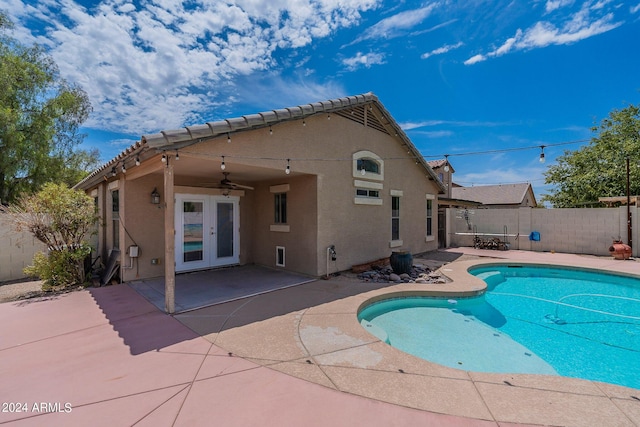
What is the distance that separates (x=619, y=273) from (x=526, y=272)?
280 cm

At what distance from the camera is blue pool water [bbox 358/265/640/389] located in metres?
4.94

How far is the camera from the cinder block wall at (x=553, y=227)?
13.9m

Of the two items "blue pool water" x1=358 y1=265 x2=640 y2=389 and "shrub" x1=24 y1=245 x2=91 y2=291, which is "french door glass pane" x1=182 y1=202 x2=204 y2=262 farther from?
"blue pool water" x1=358 y1=265 x2=640 y2=389

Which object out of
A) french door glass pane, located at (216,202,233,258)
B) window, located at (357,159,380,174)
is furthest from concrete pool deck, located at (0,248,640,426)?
window, located at (357,159,380,174)

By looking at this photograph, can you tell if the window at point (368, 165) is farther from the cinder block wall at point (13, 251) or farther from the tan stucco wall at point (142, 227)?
the cinder block wall at point (13, 251)

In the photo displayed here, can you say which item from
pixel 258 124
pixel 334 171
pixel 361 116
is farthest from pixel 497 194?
pixel 258 124

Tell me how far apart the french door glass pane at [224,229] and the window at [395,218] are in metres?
Answer: 6.80

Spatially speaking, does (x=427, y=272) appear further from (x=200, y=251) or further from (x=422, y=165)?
(x=200, y=251)

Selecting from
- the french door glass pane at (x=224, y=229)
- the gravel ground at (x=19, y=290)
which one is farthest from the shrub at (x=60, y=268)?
the french door glass pane at (x=224, y=229)

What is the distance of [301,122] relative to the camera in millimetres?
8469

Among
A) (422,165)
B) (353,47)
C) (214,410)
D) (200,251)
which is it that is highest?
(353,47)

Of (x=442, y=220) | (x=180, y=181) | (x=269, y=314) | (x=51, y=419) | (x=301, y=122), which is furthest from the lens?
(x=442, y=220)

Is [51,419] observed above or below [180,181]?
below

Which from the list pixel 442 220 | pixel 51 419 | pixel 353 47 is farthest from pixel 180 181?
pixel 442 220
